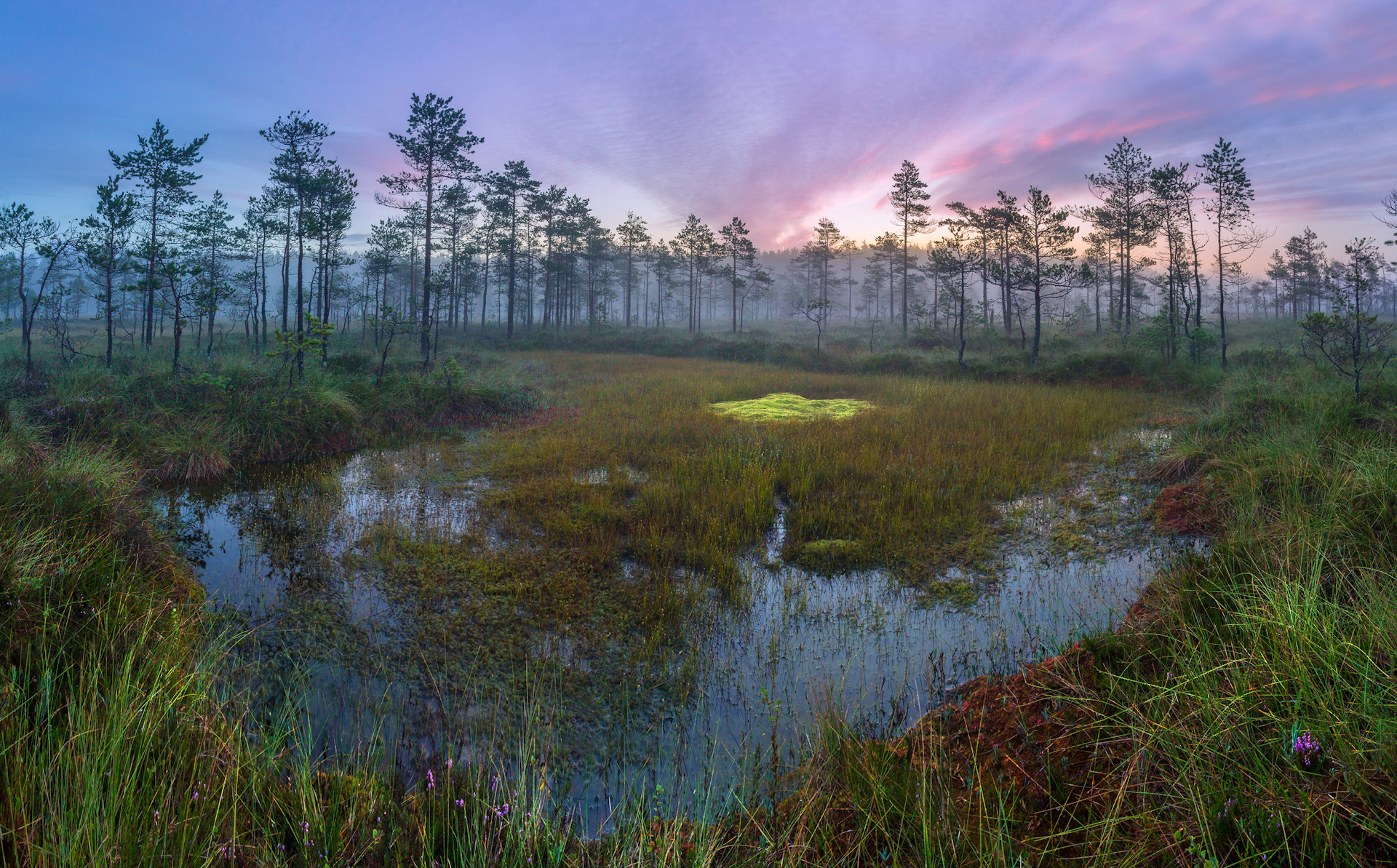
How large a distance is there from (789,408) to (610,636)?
1105 cm

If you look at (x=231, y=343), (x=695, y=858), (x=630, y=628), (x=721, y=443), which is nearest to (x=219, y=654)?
(x=630, y=628)

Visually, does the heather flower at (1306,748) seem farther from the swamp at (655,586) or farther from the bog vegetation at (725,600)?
the swamp at (655,586)

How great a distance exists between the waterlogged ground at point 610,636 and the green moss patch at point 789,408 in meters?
6.68

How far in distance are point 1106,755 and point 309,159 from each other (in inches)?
1370

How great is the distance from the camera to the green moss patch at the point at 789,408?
1364 centimetres

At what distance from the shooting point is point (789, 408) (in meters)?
14.8

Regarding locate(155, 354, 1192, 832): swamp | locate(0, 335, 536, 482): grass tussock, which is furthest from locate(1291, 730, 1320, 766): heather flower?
locate(0, 335, 536, 482): grass tussock

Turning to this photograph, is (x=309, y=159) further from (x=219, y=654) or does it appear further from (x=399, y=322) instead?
(x=219, y=654)

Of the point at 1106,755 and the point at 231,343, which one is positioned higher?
the point at 231,343

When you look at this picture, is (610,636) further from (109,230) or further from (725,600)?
(109,230)

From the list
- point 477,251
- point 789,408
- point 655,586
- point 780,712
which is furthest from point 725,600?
point 477,251

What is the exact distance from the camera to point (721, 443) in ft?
35.2

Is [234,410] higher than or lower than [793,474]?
higher

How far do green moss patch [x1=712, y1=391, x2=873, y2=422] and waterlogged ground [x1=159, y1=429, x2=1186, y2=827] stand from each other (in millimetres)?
6681
